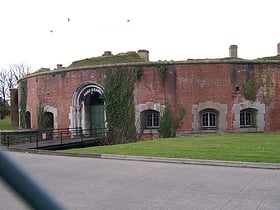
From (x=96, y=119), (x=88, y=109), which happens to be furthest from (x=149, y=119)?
(x=88, y=109)

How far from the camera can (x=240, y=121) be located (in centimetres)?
2759

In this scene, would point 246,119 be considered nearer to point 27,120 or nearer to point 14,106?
point 27,120

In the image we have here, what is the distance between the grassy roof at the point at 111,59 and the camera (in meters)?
31.2

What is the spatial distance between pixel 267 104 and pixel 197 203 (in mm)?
21577

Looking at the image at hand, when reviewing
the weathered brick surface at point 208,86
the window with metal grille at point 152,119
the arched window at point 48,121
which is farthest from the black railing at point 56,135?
the weathered brick surface at point 208,86

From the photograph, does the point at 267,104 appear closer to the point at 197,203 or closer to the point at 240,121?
the point at 240,121

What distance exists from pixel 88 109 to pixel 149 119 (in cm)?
536

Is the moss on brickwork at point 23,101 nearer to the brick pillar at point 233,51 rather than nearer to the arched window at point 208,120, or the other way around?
the arched window at point 208,120

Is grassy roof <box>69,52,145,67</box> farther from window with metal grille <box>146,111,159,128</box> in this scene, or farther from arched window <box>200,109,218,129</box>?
arched window <box>200,109,218,129</box>

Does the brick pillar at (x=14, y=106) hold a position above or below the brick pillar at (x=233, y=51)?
below

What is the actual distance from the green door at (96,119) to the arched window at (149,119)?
3.54m

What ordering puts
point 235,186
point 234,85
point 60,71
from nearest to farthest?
point 235,186, point 234,85, point 60,71

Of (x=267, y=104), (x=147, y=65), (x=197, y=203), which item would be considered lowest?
(x=197, y=203)

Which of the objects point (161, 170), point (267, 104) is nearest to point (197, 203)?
point (161, 170)
